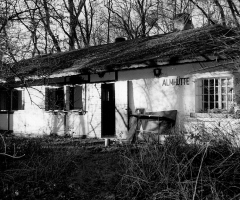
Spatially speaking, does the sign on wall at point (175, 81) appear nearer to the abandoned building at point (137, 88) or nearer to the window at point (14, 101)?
the abandoned building at point (137, 88)

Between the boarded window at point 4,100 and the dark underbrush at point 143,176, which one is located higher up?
the boarded window at point 4,100

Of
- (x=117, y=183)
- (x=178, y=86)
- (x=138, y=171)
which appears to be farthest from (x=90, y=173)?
(x=178, y=86)

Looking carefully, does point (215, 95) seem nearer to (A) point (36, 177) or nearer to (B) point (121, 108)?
(B) point (121, 108)

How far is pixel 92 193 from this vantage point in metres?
5.54

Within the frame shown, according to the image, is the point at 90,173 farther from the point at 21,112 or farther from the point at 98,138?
the point at 21,112

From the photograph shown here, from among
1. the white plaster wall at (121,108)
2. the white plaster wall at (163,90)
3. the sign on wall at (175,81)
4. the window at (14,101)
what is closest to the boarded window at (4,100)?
the window at (14,101)

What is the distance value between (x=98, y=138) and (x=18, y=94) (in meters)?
6.08

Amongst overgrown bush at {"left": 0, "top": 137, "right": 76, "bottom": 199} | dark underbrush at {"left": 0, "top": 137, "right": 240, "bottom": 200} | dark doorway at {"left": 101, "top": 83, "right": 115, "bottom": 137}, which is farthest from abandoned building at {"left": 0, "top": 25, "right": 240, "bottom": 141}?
dark underbrush at {"left": 0, "top": 137, "right": 240, "bottom": 200}

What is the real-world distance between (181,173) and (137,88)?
646cm

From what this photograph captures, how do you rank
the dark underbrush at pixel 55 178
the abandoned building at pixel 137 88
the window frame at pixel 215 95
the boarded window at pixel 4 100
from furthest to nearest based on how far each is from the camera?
the boarded window at pixel 4 100 → the window frame at pixel 215 95 → the abandoned building at pixel 137 88 → the dark underbrush at pixel 55 178

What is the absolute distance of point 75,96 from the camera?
15.4m

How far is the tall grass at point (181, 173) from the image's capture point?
4.74 m

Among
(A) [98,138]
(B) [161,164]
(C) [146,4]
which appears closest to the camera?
(B) [161,164]

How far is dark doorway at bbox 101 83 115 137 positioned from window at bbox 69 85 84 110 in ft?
3.08
